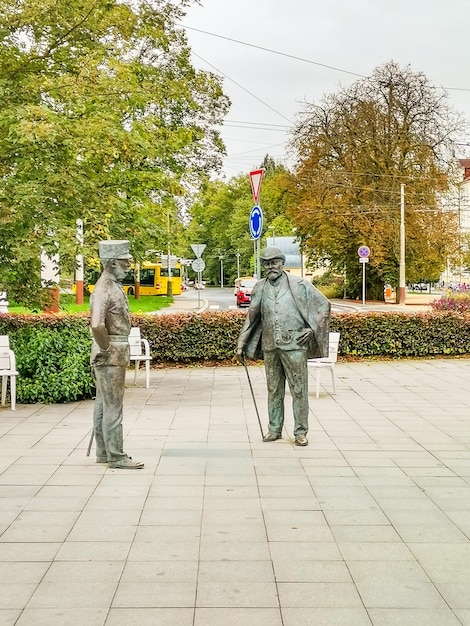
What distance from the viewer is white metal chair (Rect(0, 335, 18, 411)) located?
10.2 m

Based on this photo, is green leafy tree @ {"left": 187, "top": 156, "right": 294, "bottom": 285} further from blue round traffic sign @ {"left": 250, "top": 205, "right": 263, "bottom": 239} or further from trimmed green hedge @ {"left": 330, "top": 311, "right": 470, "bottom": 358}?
blue round traffic sign @ {"left": 250, "top": 205, "right": 263, "bottom": 239}

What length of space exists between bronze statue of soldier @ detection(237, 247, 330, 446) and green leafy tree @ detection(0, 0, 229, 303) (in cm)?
305

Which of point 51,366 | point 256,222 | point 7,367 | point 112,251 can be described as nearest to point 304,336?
point 112,251

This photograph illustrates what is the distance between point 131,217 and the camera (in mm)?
11633

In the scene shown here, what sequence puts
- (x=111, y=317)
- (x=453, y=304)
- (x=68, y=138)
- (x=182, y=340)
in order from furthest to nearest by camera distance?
(x=453, y=304)
(x=182, y=340)
(x=68, y=138)
(x=111, y=317)

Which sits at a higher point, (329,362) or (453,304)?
(453,304)

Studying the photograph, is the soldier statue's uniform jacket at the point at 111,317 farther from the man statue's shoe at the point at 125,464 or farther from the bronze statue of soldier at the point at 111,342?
the man statue's shoe at the point at 125,464

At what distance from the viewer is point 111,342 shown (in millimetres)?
6672

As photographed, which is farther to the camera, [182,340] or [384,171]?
[384,171]

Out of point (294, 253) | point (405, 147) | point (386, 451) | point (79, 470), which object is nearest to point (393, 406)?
point (386, 451)

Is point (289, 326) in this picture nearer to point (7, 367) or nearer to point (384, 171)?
point (7, 367)

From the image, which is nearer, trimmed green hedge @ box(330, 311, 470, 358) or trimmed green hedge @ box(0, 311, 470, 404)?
trimmed green hedge @ box(0, 311, 470, 404)

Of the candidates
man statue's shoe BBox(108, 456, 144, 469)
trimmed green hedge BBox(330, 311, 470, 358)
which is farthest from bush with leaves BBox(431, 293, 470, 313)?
man statue's shoe BBox(108, 456, 144, 469)

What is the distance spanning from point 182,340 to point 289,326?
7.69m
